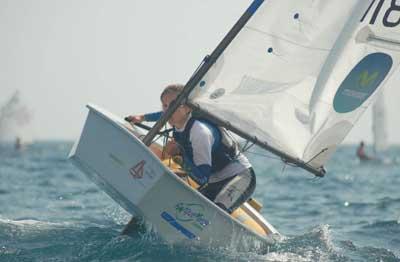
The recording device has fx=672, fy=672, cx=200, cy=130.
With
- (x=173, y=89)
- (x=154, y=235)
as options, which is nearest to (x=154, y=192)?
(x=154, y=235)

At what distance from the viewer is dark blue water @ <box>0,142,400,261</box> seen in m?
5.09

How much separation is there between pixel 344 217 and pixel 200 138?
4.45m

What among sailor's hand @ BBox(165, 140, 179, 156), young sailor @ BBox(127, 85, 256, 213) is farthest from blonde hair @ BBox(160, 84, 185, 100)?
sailor's hand @ BBox(165, 140, 179, 156)

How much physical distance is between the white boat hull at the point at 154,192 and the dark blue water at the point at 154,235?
0.37 ft

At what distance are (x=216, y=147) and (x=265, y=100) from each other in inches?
23.0

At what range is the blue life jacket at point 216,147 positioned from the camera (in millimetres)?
5324

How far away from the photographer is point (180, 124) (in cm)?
552

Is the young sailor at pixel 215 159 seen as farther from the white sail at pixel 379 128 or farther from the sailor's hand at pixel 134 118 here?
the white sail at pixel 379 128

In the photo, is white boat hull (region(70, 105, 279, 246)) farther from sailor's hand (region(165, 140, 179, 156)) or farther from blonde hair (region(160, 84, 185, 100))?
sailor's hand (region(165, 140, 179, 156))

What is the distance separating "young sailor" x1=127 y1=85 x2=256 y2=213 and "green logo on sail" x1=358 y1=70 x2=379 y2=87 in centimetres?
125

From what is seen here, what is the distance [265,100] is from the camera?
5.55m

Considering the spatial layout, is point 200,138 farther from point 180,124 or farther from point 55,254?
point 55,254

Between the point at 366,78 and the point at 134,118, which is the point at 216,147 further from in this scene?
the point at 366,78

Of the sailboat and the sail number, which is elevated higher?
the sail number
